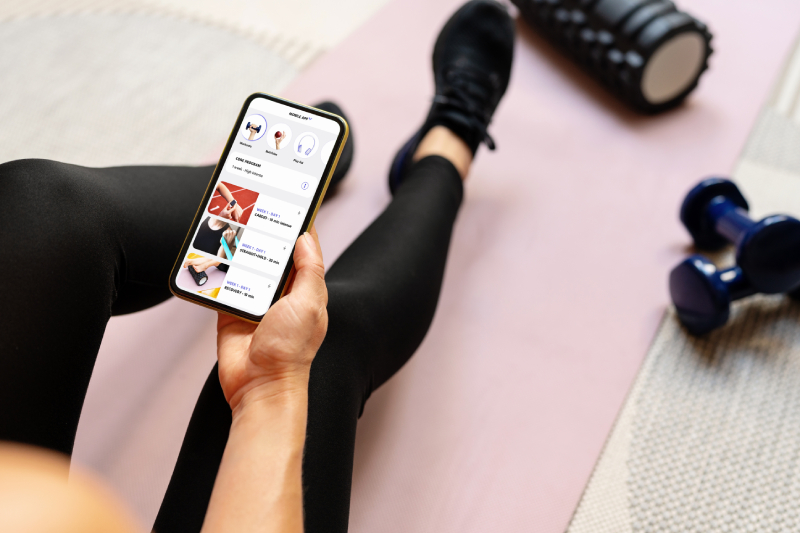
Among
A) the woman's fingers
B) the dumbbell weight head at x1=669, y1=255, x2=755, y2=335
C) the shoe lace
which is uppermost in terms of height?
the shoe lace

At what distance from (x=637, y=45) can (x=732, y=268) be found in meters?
0.46

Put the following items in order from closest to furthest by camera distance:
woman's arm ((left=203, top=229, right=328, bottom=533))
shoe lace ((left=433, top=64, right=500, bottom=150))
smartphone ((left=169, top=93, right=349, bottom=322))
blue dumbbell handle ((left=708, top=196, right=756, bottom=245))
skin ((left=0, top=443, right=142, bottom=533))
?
skin ((left=0, top=443, right=142, bottom=533)), woman's arm ((left=203, top=229, right=328, bottom=533)), smartphone ((left=169, top=93, right=349, bottom=322)), blue dumbbell handle ((left=708, top=196, right=756, bottom=245)), shoe lace ((left=433, top=64, right=500, bottom=150))

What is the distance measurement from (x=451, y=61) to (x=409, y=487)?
0.73 meters

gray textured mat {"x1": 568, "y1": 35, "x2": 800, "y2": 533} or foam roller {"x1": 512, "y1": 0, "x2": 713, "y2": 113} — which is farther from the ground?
foam roller {"x1": 512, "y1": 0, "x2": 713, "y2": 113}

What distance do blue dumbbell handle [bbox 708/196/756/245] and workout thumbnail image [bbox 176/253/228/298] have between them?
690 millimetres

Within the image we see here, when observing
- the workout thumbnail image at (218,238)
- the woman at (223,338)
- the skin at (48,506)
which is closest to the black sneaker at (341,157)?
the woman at (223,338)

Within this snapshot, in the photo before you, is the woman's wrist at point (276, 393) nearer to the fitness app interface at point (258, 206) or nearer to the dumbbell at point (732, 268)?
the fitness app interface at point (258, 206)

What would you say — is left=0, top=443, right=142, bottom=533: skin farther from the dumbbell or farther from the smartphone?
the dumbbell

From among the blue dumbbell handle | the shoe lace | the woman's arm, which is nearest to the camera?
the woman's arm

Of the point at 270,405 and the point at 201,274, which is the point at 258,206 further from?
the point at 270,405

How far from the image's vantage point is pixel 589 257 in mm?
924

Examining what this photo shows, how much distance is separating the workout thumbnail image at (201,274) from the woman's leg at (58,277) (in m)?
0.07

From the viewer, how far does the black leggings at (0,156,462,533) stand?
1.52 ft

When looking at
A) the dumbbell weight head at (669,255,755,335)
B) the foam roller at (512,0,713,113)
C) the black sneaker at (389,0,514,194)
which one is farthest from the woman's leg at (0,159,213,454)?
the foam roller at (512,0,713,113)
